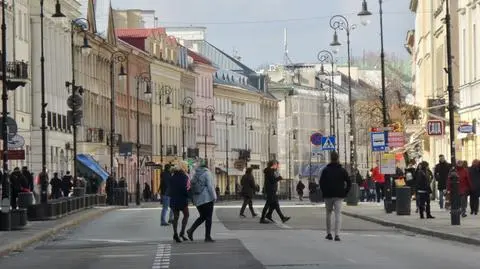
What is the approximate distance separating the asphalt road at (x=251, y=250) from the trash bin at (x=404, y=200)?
5960 mm

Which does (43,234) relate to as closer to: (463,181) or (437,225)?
(437,225)

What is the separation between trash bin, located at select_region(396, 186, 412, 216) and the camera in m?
48.4

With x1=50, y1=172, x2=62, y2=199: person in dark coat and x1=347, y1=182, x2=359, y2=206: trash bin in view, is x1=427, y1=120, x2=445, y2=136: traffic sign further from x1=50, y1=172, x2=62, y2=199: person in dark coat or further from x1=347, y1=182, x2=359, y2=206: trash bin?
x1=50, y1=172, x2=62, y2=199: person in dark coat

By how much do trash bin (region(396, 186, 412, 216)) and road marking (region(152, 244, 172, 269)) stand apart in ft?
56.7

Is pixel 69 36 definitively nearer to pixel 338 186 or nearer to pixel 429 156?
pixel 429 156

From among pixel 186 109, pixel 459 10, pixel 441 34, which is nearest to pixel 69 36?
pixel 441 34

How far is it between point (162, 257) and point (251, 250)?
2139 millimetres

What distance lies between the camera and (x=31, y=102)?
83.9 meters

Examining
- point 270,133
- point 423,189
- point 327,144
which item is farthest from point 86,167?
point 270,133

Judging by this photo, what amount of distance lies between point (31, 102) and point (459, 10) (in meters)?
26.3

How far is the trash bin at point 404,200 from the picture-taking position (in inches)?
1906

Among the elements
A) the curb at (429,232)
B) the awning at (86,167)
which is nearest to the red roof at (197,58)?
the awning at (86,167)

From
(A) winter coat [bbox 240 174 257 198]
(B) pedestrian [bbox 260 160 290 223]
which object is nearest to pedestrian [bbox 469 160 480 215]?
(B) pedestrian [bbox 260 160 290 223]

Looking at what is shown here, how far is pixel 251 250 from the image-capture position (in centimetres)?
2903
